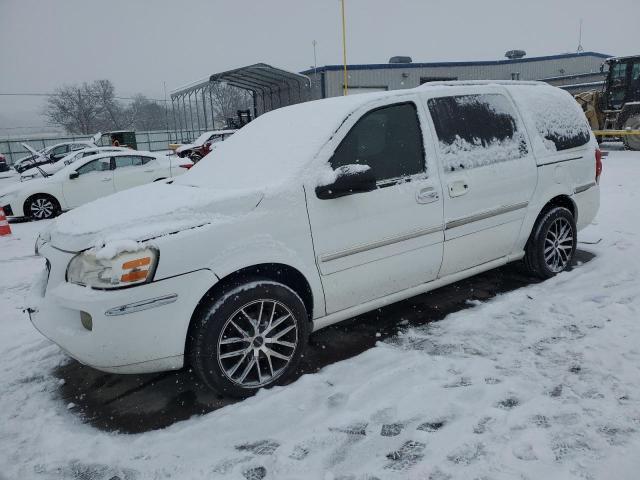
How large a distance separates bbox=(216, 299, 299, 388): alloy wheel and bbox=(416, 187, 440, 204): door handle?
1.28 meters

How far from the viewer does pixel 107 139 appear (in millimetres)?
28047

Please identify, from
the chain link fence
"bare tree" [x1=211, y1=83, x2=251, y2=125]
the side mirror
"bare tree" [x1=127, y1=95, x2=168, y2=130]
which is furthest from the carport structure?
"bare tree" [x1=127, y1=95, x2=168, y2=130]

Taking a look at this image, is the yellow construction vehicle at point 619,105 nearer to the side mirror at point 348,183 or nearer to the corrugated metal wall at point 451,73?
the corrugated metal wall at point 451,73

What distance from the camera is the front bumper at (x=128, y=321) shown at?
2486 millimetres

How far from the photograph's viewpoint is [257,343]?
2.89 m

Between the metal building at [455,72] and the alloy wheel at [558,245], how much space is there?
78.7 feet

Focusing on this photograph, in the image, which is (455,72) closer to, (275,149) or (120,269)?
(275,149)

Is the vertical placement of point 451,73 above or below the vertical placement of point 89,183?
above

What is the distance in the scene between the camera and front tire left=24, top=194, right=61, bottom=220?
33.3 ft

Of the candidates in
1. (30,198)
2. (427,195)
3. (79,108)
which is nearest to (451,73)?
(30,198)

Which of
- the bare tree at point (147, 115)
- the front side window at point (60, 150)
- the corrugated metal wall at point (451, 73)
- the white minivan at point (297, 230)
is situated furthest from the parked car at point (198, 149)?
the bare tree at point (147, 115)

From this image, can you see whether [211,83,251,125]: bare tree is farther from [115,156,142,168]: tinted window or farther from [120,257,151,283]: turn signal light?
[120,257,151,283]: turn signal light

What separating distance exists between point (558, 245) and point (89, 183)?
10015mm

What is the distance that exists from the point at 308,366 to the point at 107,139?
28827mm
